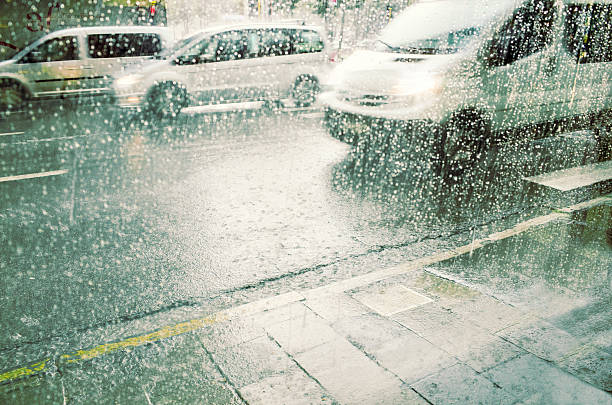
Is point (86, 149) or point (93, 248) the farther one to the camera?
point (86, 149)

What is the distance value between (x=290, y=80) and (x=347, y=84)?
4.01 metres

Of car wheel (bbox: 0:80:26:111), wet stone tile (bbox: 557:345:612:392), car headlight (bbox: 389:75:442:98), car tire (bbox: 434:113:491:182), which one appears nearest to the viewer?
wet stone tile (bbox: 557:345:612:392)

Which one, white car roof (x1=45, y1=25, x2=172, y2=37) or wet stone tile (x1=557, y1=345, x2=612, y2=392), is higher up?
white car roof (x1=45, y1=25, x2=172, y2=37)

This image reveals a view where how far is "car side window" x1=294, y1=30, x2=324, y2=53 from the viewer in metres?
10.3

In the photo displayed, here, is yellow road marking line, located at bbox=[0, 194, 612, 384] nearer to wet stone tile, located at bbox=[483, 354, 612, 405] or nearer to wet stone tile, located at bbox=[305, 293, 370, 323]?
wet stone tile, located at bbox=[305, 293, 370, 323]

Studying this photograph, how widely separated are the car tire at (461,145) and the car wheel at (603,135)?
1.58 m

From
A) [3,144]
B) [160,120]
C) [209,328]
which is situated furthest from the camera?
[160,120]

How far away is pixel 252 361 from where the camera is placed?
2.65 meters

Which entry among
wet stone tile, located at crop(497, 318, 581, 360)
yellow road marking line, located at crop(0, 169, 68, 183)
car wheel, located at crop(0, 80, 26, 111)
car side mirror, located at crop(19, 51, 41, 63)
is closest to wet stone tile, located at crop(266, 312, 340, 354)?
wet stone tile, located at crop(497, 318, 581, 360)

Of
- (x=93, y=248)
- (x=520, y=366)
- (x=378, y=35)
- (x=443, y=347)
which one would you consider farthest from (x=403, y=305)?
(x=378, y=35)

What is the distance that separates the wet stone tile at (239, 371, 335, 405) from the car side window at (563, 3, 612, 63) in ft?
19.3

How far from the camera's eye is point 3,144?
23.4 feet

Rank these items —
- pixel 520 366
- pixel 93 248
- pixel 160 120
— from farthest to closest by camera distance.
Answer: pixel 160 120, pixel 93 248, pixel 520 366

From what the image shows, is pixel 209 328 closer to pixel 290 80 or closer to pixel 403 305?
pixel 403 305
